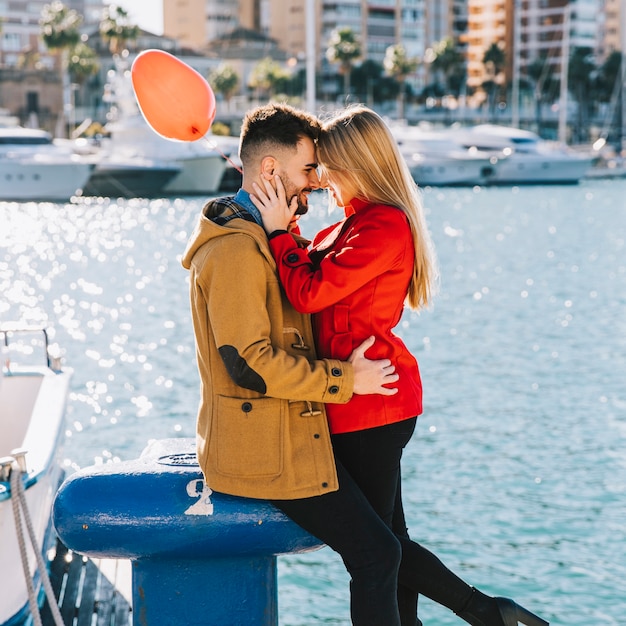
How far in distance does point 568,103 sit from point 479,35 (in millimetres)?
15363

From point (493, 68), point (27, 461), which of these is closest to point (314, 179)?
point (27, 461)

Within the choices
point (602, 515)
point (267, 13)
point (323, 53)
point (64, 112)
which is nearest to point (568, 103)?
point (323, 53)

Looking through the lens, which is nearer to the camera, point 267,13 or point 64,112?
point 64,112

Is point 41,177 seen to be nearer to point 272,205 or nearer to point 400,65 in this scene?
point 400,65

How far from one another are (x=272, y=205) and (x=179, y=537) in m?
0.94

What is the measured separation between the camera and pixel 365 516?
296cm

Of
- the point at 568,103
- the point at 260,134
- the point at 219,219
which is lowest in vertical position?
the point at 568,103

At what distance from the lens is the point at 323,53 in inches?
4395

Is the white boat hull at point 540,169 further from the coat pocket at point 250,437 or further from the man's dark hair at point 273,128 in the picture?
the coat pocket at point 250,437

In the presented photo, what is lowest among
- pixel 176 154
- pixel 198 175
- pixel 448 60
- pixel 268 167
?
pixel 198 175

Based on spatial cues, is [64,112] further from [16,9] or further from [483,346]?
[483,346]

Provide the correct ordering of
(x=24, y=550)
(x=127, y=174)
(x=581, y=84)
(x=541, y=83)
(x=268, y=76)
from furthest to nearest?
(x=541, y=83) → (x=581, y=84) → (x=268, y=76) → (x=127, y=174) → (x=24, y=550)

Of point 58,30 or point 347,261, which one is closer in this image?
point 347,261

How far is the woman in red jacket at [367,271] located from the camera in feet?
9.87
